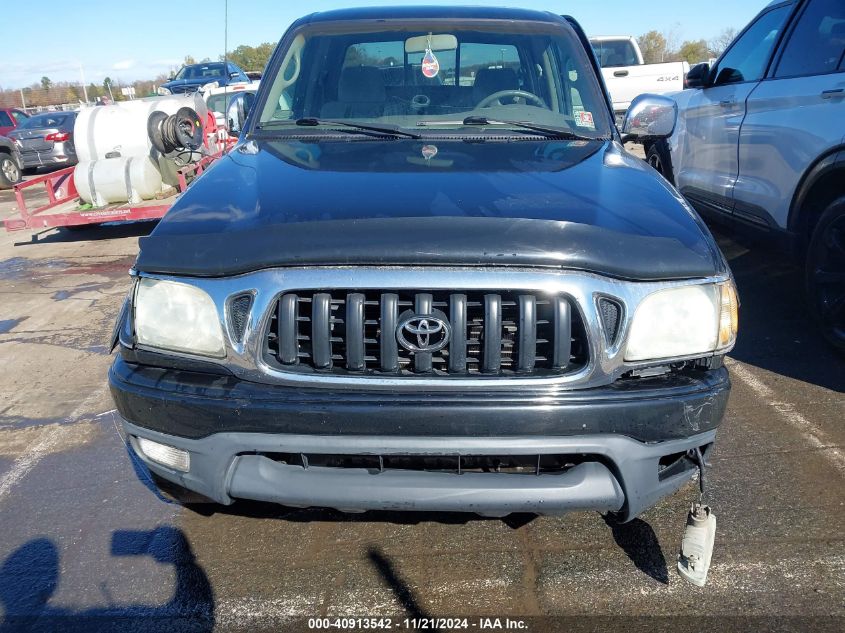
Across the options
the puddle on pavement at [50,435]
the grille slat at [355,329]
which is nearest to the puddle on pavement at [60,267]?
the puddle on pavement at [50,435]

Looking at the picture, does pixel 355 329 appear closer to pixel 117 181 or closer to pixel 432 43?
pixel 432 43

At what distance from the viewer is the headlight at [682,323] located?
204cm

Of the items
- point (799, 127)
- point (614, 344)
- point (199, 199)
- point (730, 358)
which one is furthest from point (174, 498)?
point (799, 127)

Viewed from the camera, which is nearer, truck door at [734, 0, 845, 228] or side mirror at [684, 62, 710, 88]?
truck door at [734, 0, 845, 228]

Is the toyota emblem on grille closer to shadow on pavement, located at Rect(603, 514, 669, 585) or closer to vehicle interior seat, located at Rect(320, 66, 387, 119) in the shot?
shadow on pavement, located at Rect(603, 514, 669, 585)

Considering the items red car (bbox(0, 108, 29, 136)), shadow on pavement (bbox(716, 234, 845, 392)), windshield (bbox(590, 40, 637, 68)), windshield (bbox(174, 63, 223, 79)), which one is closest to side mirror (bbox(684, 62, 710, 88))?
shadow on pavement (bbox(716, 234, 845, 392))

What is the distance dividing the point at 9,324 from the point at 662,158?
5.84m

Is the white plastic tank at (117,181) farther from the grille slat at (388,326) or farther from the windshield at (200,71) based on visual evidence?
the windshield at (200,71)

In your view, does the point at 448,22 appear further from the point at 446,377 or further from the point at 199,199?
the point at 446,377

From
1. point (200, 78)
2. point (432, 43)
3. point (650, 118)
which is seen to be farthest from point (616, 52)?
point (432, 43)

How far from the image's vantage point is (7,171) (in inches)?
643

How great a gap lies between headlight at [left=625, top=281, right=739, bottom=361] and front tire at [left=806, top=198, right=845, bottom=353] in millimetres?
2285

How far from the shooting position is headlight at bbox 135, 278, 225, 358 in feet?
6.79

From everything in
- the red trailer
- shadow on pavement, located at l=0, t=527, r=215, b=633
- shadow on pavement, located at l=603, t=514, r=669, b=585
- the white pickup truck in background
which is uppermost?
the white pickup truck in background
